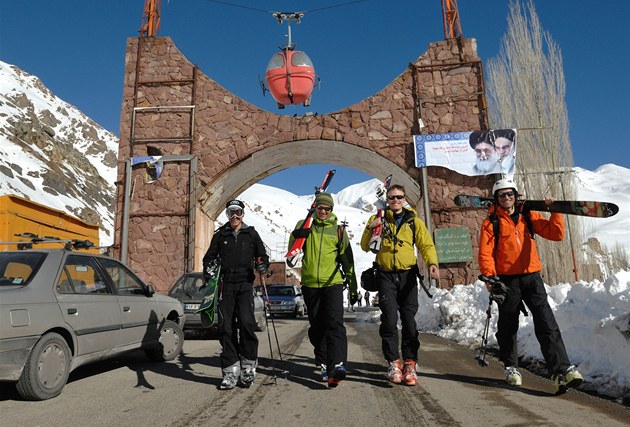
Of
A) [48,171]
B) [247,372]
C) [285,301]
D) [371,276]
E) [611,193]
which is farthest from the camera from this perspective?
[611,193]

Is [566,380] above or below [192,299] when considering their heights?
below

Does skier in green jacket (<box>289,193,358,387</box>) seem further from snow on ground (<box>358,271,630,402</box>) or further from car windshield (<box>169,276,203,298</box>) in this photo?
car windshield (<box>169,276,203,298</box>)

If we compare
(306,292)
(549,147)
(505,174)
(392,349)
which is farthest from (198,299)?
(549,147)

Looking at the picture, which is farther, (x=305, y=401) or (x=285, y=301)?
(x=285, y=301)

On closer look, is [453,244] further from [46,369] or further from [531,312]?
[46,369]

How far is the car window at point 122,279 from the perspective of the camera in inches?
203

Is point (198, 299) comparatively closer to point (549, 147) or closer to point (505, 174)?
point (505, 174)

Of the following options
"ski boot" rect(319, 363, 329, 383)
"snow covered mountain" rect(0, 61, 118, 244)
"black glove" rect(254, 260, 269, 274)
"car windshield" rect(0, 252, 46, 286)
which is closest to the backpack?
"ski boot" rect(319, 363, 329, 383)

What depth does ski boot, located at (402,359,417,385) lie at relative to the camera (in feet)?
13.5

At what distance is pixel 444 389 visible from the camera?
3979 mm

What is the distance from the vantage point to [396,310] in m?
4.44

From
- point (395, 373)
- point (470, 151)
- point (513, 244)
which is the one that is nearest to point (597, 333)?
point (513, 244)

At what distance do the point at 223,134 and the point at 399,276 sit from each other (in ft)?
34.8

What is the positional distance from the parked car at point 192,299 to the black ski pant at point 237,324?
11.2 ft
